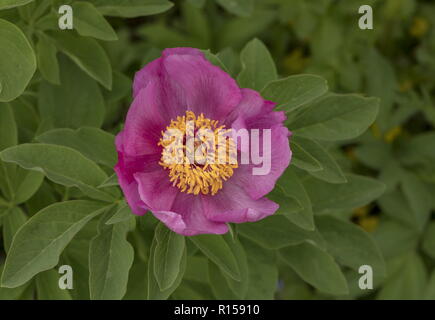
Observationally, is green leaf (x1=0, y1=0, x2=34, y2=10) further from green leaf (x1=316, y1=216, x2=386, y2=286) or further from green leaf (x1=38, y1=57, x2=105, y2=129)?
green leaf (x1=316, y1=216, x2=386, y2=286)

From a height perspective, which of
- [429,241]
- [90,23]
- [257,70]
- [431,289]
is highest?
[90,23]

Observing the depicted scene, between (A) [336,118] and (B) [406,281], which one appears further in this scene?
(B) [406,281]

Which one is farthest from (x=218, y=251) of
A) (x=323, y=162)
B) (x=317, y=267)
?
(x=317, y=267)

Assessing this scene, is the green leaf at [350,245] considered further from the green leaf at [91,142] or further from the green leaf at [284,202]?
the green leaf at [91,142]

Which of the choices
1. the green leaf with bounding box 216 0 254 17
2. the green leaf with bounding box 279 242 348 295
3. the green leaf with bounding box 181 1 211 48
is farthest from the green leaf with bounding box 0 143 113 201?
the green leaf with bounding box 181 1 211 48

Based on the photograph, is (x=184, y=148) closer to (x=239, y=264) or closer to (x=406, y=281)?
(x=239, y=264)

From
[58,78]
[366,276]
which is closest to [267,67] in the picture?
[58,78]
